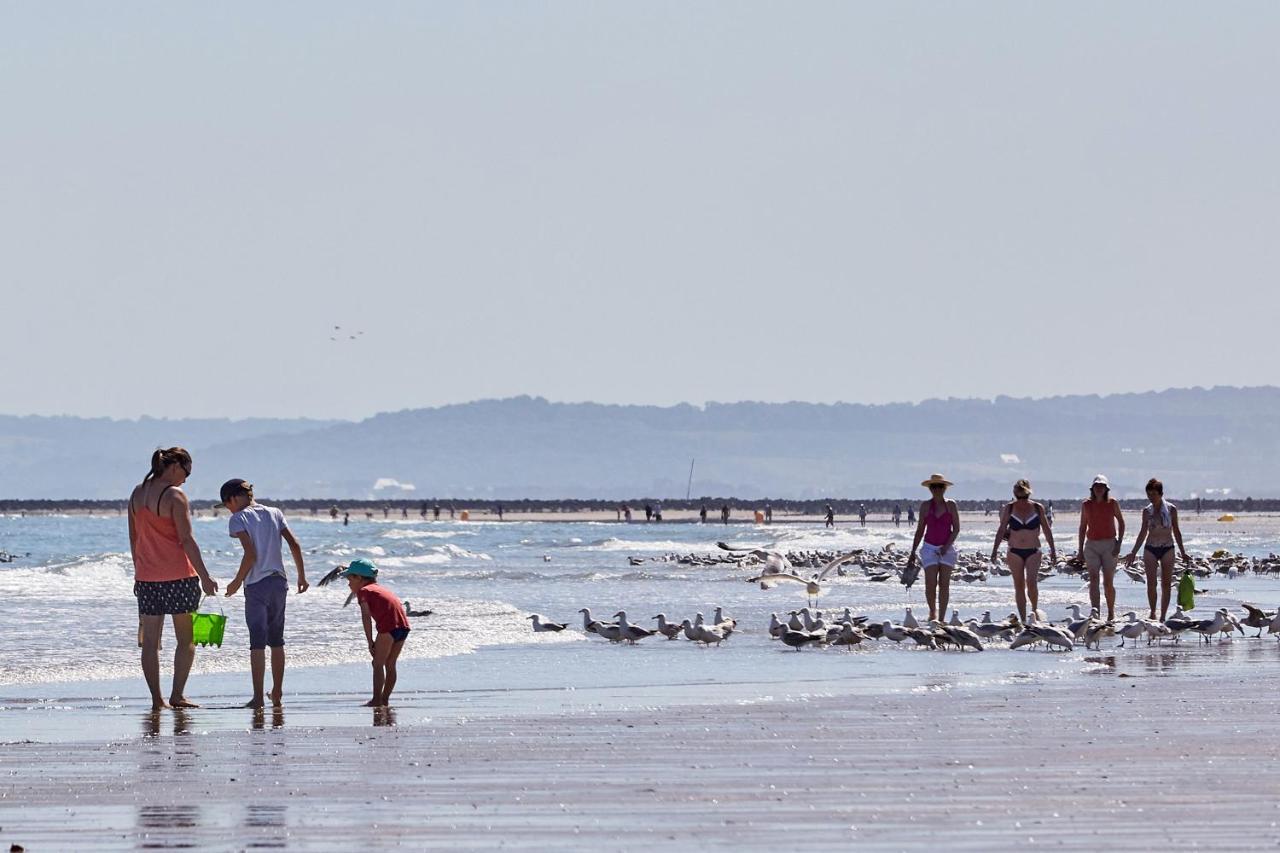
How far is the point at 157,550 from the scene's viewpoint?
1231 cm

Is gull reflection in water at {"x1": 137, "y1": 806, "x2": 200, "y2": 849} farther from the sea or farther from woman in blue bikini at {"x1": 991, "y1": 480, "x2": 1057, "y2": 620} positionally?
woman in blue bikini at {"x1": 991, "y1": 480, "x2": 1057, "y2": 620}

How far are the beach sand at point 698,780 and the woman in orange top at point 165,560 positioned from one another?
992 millimetres

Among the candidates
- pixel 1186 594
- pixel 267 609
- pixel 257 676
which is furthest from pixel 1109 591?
pixel 257 676

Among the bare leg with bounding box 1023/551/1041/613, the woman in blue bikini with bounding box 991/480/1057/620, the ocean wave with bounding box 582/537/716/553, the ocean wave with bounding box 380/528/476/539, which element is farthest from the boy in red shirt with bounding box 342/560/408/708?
the ocean wave with bounding box 380/528/476/539

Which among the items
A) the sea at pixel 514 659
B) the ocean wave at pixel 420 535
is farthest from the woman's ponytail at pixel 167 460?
the ocean wave at pixel 420 535

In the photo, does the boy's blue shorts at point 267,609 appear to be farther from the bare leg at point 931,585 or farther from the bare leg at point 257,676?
the bare leg at point 931,585

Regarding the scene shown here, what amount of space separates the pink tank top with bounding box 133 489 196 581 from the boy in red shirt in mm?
1111

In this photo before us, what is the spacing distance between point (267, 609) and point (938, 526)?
7.77m

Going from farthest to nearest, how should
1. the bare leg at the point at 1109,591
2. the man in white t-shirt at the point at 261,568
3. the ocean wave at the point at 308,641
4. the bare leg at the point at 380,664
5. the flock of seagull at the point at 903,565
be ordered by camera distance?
the flock of seagull at the point at 903,565 < the bare leg at the point at 1109,591 < the ocean wave at the point at 308,641 < the man in white t-shirt at the point at 261,568 < the bare leg at the point at 380,664

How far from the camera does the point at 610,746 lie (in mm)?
9453

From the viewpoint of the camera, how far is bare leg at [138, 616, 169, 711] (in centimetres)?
1206

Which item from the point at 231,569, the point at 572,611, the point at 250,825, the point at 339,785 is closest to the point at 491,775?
the point at 339,785

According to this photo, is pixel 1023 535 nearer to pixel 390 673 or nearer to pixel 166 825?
pixel 390 673

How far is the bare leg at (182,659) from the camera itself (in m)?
12.0
